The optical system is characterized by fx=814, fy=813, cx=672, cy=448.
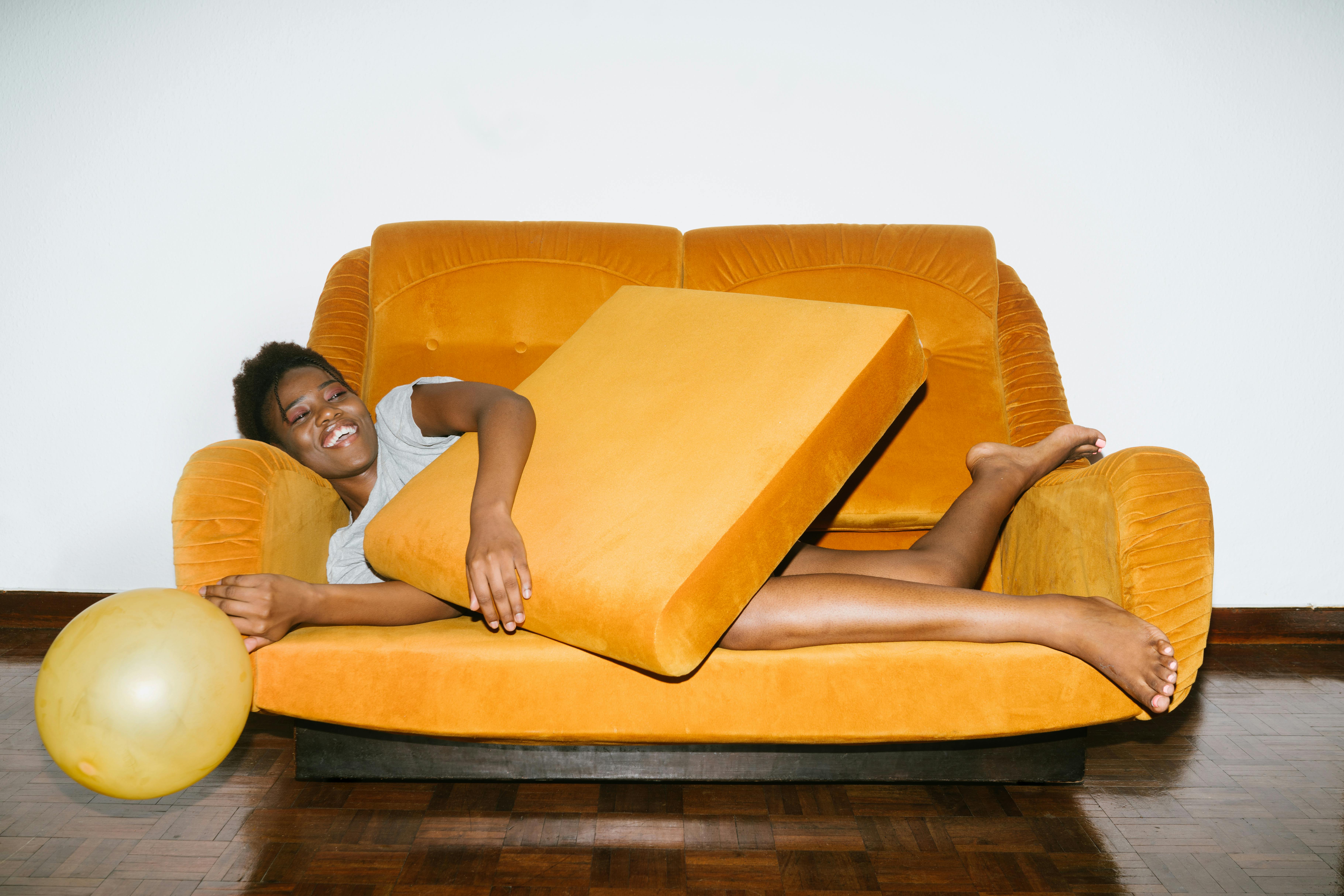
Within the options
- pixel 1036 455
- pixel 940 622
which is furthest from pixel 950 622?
pixel 1036 455

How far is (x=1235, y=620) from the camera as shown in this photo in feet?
7.11

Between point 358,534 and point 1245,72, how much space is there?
93.4 inches

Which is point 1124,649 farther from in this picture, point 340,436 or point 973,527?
point 340,436

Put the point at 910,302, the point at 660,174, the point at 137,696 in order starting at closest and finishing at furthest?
the point at 137,696, the point at 910,302, the point at 660,174

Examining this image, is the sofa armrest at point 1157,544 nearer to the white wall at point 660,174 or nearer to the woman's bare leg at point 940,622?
the woman's bare leg at point 940,622

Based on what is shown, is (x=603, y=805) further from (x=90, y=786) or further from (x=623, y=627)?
(x=90, y=786)

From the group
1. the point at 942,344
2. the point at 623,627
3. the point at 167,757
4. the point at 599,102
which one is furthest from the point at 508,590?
the point at 599,102

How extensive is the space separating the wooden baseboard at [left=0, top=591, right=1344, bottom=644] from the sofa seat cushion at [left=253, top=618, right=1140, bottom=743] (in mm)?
1321

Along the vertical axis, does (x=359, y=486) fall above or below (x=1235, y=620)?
above

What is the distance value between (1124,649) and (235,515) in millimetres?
1281

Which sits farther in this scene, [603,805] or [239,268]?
[239,268]

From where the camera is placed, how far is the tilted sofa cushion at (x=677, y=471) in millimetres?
1021

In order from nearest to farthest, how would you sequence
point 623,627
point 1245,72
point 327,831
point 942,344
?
point 623,627 → point 327,831 → point 942,344 → point 1245,72

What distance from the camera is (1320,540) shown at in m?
2.18
